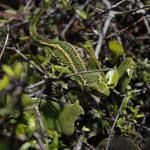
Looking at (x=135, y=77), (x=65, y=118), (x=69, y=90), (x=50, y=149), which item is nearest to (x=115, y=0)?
(x=135, y=77)

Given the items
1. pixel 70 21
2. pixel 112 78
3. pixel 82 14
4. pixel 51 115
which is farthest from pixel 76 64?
pixel 70 21

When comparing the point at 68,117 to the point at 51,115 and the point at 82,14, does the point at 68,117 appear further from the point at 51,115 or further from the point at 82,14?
the point at 82,14

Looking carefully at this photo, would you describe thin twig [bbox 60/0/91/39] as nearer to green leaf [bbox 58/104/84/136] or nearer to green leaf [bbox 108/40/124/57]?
green leaf [bbox 108/40/124/57]

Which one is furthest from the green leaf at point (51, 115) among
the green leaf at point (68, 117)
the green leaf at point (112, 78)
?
the green leaf at point (112, 78)

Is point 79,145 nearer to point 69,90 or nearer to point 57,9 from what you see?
Answer: point 69,90

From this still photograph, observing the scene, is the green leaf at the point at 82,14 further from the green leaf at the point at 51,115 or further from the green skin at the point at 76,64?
the green leaf at the point at 51,115
